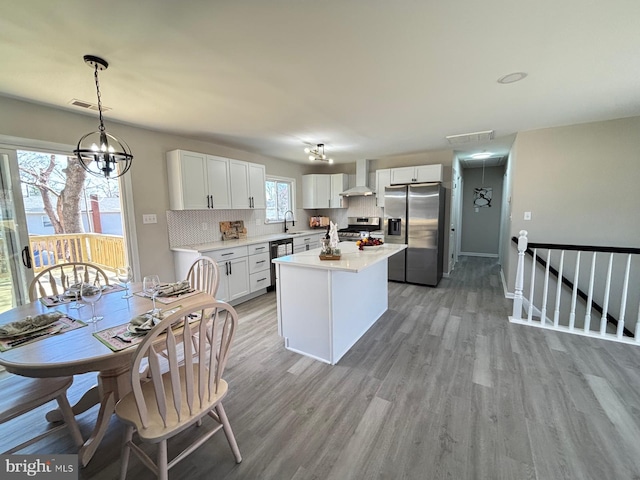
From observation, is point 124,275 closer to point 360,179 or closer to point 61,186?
point 61,186

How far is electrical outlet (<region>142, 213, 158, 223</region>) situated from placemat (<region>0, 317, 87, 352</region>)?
2091mm

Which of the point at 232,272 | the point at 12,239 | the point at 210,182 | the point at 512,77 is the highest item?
the point at 512,77

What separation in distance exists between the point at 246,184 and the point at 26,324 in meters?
3.26

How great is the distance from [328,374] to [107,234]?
3.76 meters

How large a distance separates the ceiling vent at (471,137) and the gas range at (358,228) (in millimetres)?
2227

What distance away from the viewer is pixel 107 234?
12.8ft

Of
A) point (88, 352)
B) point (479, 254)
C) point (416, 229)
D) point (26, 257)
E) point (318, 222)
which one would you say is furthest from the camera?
point (479, 254)

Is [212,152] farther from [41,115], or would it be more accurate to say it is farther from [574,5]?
[574,5]

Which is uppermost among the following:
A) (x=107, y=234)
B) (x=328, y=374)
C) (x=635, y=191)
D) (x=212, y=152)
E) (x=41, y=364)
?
(x=212, y=152)

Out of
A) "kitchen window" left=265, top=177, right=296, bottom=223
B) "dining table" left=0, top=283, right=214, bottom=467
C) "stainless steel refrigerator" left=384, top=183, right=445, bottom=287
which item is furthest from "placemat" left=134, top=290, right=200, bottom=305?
"stainless steel refrigerator" left=384, top=183, right=445, bottom=287

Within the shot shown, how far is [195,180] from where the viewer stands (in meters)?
3.64

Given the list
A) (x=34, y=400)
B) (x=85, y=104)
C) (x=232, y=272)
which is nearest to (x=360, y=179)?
(x=232, y=272)

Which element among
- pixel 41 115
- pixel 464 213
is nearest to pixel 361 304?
pixel 41 115

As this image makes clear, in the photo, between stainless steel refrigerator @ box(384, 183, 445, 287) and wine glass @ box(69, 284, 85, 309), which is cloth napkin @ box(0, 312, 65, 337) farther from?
stainless steel refrigerator @ box(384, 183, 445, 287)
